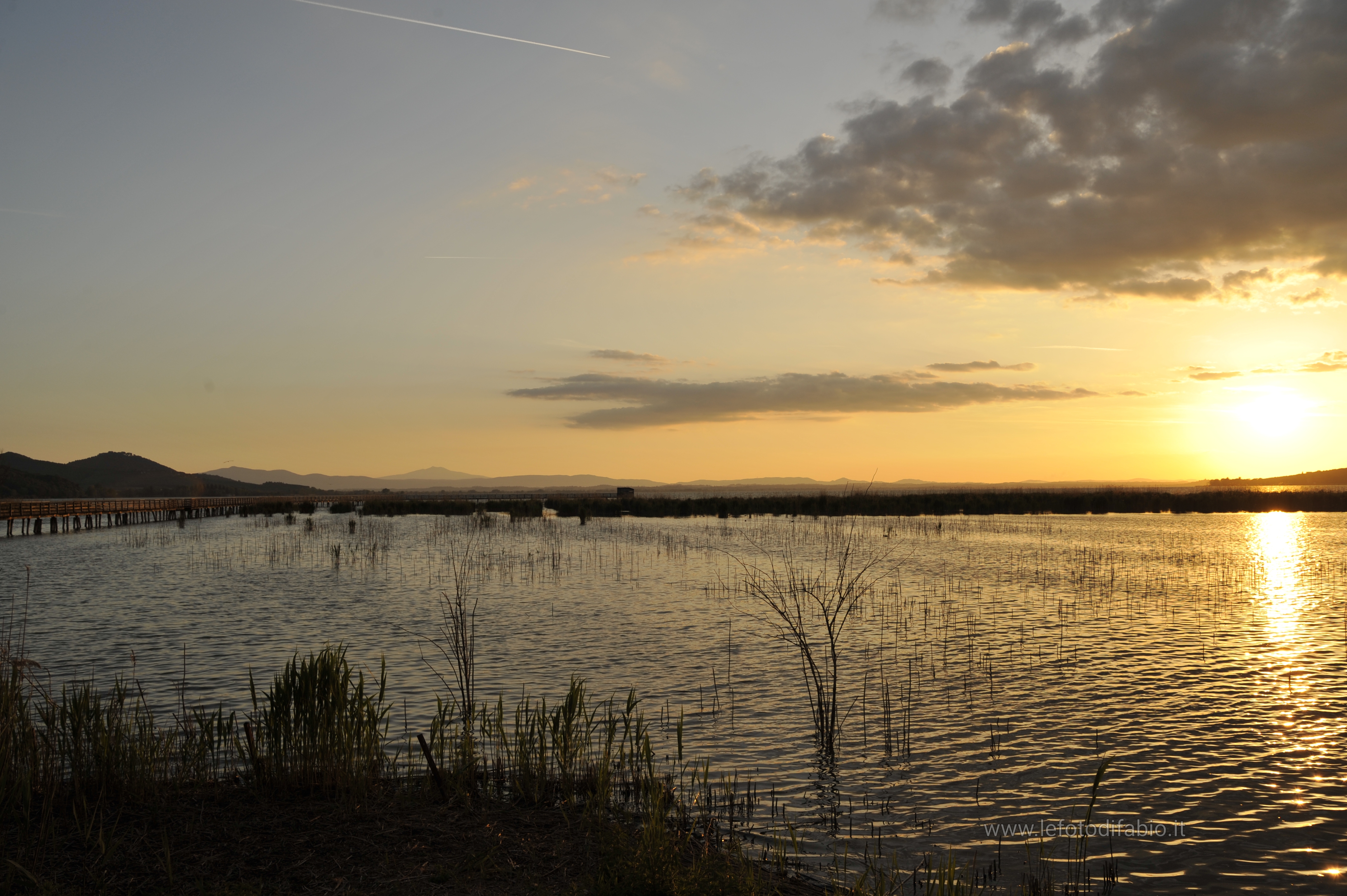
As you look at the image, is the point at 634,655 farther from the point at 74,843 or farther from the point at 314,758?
the point at 74,843

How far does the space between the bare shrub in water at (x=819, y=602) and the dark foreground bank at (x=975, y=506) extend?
28.6 metres

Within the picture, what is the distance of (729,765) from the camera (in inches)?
397

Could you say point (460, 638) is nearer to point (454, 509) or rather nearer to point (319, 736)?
point (319, 736)

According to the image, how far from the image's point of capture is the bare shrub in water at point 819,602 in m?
11.1

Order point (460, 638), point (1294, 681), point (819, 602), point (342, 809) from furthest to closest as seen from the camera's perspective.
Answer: point (819, 602)
point (1294, 681)
point (460, 638)
point (342, 809)

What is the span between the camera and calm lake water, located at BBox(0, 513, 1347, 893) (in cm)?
852

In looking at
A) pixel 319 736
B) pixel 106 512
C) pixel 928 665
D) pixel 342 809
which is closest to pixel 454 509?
pixel 106 512

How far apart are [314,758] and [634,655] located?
28.6 ft

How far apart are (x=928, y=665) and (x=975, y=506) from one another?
6181 cm

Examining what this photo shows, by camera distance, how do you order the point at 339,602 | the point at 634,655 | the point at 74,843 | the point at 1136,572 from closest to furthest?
the point at 74,843, the point at 634,655, the point at 339,602, the point at 1136,572

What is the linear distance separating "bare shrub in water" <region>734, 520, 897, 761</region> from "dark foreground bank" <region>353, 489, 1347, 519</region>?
28634 millimetres

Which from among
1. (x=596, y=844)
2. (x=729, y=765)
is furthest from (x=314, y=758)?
(x=729, y=765)

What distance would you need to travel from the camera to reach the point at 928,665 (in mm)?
15383

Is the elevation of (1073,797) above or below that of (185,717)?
below
